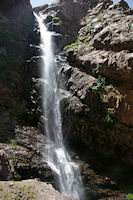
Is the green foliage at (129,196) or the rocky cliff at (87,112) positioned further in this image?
the rocky cliff at (87,112)

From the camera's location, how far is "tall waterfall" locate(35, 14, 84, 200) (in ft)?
22.9

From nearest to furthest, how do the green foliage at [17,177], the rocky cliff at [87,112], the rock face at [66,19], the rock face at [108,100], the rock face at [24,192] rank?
the rock face at [24,192] → the green foliage at [17,177] → the rocky cliff at [87,112] → the rock face at [108,100] → the rock face at [66,19]

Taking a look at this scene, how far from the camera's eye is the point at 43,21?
868 inches

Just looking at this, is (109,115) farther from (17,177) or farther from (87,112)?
(17,177)

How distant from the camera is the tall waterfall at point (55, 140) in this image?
6.98 m

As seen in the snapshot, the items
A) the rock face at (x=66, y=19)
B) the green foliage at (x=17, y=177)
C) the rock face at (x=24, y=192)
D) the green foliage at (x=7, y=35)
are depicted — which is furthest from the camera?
the rock face at (x=66, y=19)

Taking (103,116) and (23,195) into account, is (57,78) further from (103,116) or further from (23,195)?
(23,195)

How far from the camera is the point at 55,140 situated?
30.0ft

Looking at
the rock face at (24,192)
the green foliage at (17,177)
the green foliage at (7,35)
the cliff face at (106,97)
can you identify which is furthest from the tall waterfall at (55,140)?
the green foliage at (7,35)

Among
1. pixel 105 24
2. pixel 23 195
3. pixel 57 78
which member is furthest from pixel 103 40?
pixel 23 195

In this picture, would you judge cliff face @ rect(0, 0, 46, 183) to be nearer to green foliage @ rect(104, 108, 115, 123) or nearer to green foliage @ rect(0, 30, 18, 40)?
green foliage @ rect(0, 30, 18, 40)

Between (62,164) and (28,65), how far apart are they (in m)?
8.85

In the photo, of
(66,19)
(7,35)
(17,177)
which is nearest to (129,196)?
(17,177)

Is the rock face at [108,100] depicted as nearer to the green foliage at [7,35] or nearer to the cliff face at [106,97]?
the cliff face at [106,97]
